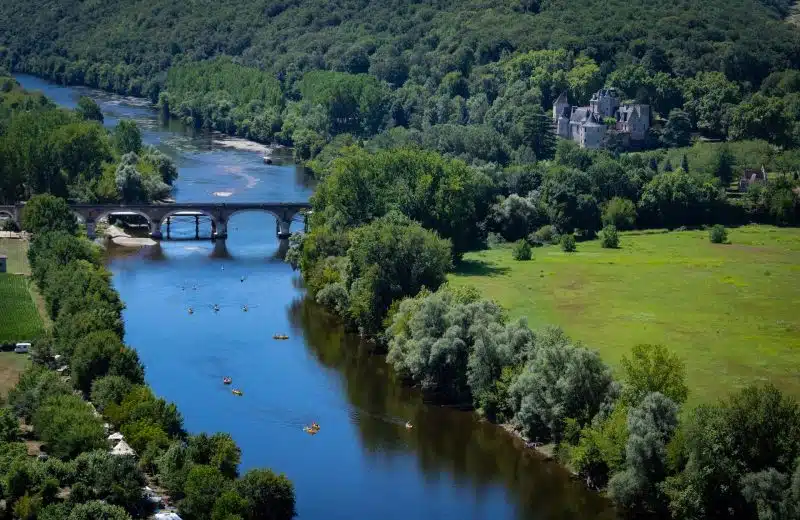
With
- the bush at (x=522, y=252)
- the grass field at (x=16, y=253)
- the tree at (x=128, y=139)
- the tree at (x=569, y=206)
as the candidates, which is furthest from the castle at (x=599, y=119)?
the grass field at (x=16, y=253)

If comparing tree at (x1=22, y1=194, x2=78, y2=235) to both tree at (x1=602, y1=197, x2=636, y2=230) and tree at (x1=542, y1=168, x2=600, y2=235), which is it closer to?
tree at (x1=542, y1=168, x2=600, y2=235)

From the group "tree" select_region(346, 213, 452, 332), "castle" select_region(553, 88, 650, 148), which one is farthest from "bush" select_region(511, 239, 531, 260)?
"castle" select_region(553, 88, 650, 148)

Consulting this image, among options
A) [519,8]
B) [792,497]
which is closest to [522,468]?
[792,497]

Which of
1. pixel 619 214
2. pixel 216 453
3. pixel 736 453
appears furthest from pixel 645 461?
pixel 619 214

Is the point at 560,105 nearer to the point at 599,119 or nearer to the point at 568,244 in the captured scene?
the point at 599,119

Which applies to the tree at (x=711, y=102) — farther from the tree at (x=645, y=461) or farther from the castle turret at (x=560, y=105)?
the tree at (x=645, y=461)
